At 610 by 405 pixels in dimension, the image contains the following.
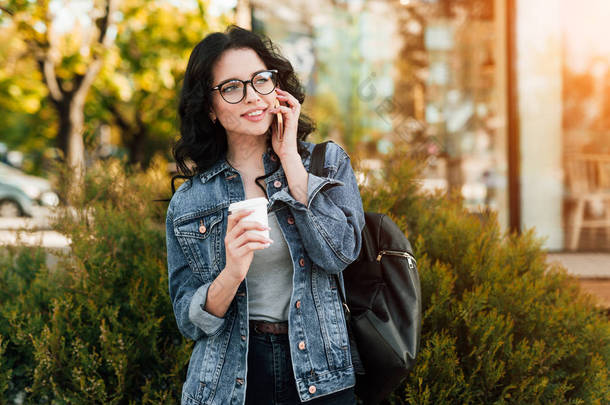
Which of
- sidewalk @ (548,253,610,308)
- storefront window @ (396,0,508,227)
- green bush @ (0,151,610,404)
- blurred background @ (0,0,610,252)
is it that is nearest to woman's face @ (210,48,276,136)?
green bush @ (0,151,610,404)

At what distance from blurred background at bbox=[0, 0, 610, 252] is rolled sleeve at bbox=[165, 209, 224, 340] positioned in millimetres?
2492

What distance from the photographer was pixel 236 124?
1.82 m

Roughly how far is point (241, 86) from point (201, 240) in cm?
53

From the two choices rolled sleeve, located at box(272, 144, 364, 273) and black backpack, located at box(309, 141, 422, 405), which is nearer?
rolled sleeve, located at box(272, 144, 364, 273)

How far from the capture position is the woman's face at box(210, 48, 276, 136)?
70.6 inches

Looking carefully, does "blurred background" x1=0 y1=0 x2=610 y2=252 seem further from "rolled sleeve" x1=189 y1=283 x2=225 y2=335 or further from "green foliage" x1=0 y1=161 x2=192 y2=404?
"rolled sleeve" x1=189 y1=283 x2=225 y2=335

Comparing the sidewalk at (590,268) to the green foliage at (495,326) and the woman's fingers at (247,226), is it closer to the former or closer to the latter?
the green foliage at (495,326)

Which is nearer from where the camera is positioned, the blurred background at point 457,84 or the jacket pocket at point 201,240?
the jacket pocket at point 201,240

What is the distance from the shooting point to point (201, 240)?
5.90 feet

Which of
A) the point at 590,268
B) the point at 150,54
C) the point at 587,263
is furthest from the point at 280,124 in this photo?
the point at 150,54

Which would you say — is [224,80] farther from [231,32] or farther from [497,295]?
[497,295]

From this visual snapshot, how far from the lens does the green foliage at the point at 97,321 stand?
2.66 meters

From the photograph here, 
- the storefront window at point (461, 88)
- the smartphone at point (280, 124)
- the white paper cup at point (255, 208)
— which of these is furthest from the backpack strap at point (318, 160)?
the storefront window at point (461, 88)

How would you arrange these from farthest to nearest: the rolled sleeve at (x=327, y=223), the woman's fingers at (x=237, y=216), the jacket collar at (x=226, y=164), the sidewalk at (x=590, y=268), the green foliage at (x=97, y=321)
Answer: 1. the sidewalk at (x=590, y=268)
2. the green foliage at (x=97, y=321)
3. the jacket collar at (x=226, y=164)
4. the rolled sleeve at (x=327, y=223)
5. the woman's fingers at (x=237, y=216)
